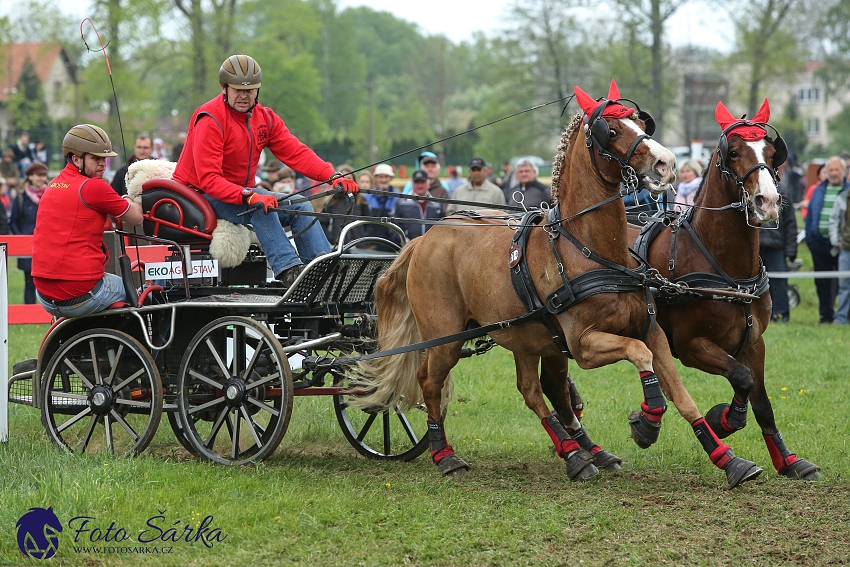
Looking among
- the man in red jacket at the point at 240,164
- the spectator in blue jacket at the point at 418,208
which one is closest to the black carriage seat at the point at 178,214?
the man in red jacket at the point at 240,164

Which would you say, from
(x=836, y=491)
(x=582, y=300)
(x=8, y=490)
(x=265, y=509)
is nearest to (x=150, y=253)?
(x=8, y=490)

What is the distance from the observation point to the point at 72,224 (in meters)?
6.44

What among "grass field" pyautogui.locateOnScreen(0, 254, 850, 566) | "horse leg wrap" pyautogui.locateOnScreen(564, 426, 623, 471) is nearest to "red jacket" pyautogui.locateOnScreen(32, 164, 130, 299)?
"grass field" pyautogui.locateOnScreen(0, 254, 850, 566)

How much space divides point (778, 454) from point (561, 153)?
7.34 ft

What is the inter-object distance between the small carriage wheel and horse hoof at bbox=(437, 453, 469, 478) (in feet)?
1.74

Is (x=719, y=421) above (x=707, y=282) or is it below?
below

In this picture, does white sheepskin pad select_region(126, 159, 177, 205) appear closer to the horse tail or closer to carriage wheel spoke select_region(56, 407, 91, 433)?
carriage wheel spoke select_region(56, 407, 91, 433)

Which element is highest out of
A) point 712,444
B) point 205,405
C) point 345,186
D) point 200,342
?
point 345,186

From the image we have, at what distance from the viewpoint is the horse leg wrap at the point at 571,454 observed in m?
6.11

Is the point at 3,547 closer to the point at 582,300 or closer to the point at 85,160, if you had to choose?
the point at 85,160

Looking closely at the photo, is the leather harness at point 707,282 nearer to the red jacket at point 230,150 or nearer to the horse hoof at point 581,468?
the horse hoof at point 581,468

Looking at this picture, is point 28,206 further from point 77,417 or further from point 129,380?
point 129,380

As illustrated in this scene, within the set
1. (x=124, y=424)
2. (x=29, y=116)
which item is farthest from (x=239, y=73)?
(x=29, y=116)

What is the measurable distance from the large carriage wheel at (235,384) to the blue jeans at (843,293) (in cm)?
922
